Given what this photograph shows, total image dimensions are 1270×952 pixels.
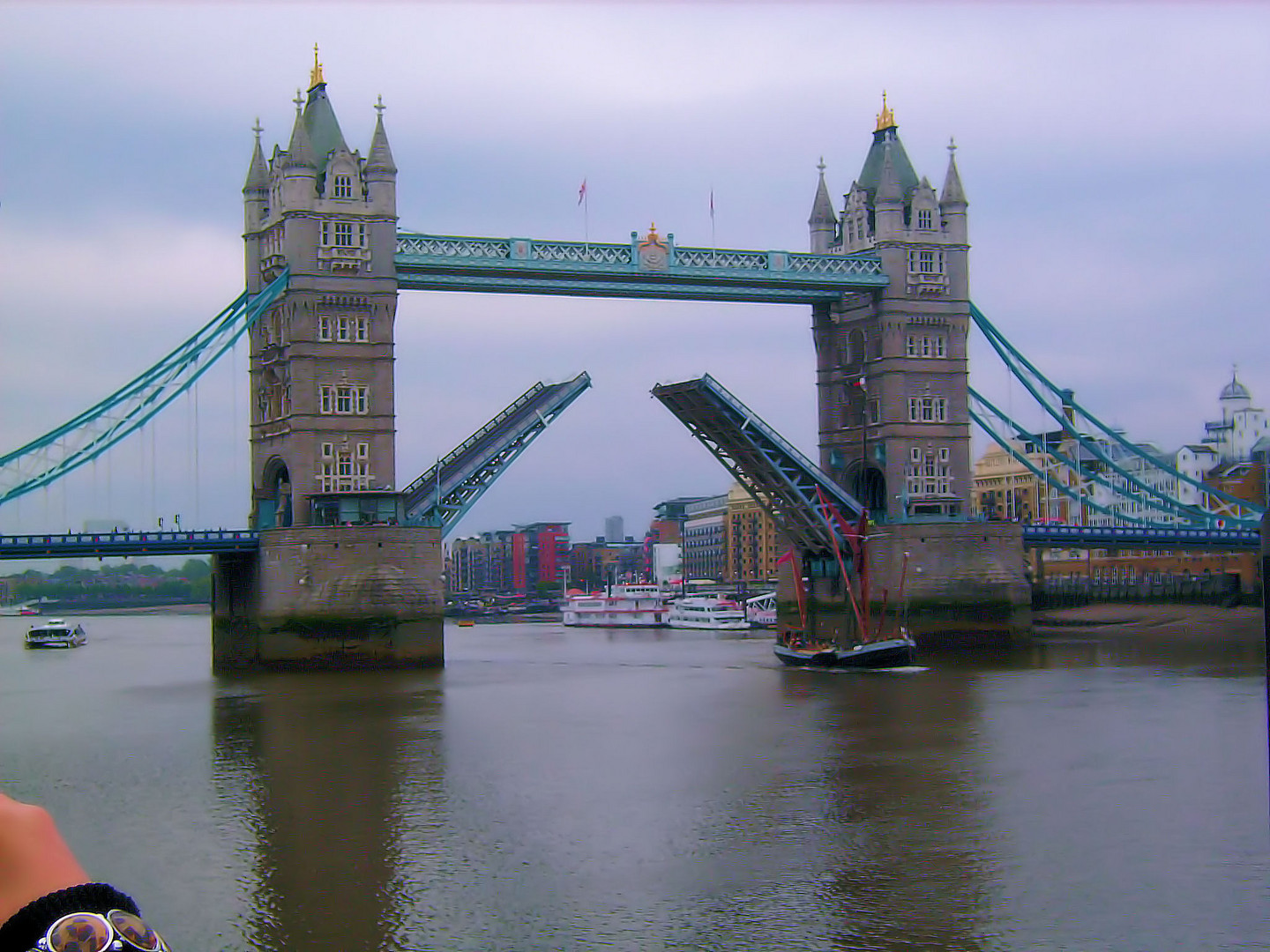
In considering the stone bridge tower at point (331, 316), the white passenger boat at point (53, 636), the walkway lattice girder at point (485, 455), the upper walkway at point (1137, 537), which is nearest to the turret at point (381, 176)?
the stone bridge tower at point (331, 316)

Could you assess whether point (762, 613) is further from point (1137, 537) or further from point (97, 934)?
point (97, 934)

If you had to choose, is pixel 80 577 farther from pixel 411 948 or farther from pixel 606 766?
pixel 411 948

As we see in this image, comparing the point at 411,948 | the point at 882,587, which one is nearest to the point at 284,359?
the point at 882,587

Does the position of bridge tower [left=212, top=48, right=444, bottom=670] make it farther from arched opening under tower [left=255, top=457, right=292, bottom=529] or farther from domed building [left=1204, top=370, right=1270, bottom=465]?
domed building [left=1204, top=370, right=1270, bottom=465]

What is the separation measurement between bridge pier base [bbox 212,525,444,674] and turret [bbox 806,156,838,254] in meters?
18.5

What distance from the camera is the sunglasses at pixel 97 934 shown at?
68.0 inches

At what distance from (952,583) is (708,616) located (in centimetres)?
2790

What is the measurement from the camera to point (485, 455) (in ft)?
139

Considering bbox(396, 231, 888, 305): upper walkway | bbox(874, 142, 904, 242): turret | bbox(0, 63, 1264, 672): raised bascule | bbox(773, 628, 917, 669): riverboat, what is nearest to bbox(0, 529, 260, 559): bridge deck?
bbox(0, 63, 1264, 672): raised bascule

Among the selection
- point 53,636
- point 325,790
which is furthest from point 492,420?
point 53,636

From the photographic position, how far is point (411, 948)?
1209cm

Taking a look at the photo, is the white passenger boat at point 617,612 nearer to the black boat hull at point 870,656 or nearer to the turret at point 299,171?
the black boat hull at point 870,656

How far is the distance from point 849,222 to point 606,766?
3107 centimetres

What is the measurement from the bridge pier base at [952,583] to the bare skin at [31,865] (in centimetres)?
4389
